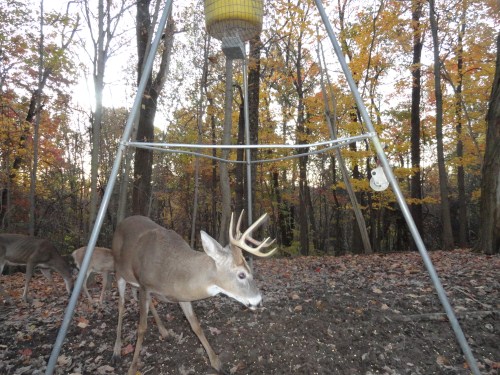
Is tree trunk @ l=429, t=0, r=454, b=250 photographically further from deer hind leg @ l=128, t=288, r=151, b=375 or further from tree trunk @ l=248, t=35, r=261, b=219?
deer hind leg @ l=128, t=288, r=151, b=375

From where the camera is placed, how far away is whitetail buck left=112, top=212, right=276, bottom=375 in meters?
3.32

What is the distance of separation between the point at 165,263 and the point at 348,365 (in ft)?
6.91

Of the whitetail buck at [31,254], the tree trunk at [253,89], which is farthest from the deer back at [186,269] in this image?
the tree trunk at [253,89]

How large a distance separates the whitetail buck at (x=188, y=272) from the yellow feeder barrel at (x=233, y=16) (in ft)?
6.54

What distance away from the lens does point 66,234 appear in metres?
17.3

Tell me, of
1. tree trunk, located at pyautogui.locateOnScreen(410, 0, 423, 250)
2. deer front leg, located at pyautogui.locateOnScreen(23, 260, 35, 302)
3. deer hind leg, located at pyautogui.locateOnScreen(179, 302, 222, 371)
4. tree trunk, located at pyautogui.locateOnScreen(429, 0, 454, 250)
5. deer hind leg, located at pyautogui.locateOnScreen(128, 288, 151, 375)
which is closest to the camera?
deer hind leg, located at pyautogui.locateOnScreen(179, 302, 222, 371)

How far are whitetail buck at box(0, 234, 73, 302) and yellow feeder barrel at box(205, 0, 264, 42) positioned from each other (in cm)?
650

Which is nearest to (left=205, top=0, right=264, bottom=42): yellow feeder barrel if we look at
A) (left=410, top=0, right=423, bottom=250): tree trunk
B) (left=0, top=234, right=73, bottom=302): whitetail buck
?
(left=0, top=234, right=73, bottom=302): whitetail buck

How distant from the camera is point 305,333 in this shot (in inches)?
156

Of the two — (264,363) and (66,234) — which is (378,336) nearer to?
(264,363)

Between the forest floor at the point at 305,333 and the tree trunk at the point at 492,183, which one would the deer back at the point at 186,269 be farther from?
the tree trunk at the point at 492,183

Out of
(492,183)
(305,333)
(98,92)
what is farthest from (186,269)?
(492,183)

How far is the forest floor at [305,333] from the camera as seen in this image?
11.2 feet

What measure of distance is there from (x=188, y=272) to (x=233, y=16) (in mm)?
2593
